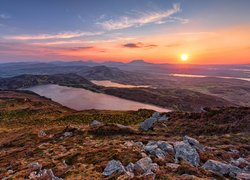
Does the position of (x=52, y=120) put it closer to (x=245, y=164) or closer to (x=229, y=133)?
(x=229, y=133)

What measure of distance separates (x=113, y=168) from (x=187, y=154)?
7.69 metres

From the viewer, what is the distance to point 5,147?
136 feet

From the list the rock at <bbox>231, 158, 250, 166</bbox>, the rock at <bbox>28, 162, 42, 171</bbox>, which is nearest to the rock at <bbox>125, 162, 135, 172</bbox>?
the rock at <bbox>28, 162, 42, 171</bbox>

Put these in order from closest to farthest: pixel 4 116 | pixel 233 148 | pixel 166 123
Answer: pixel 233 148
pixel 166 123
pixel 4 116

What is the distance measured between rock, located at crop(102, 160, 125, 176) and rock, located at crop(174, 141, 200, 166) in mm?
5567

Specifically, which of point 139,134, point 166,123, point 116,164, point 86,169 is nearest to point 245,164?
point 116,164

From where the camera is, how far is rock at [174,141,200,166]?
22062 mm

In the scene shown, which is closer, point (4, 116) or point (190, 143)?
point (190, 143)

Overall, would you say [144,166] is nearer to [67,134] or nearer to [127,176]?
[127,176]

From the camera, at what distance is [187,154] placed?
22875mm

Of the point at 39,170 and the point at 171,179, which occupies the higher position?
the point at 171,179

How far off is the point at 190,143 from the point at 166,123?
1765cm

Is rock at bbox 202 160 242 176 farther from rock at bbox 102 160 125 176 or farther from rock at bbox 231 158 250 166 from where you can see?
rock at bbox 102 160 125 176

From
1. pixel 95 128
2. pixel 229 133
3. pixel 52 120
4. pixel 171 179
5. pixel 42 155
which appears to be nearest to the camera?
pixel 171 179
